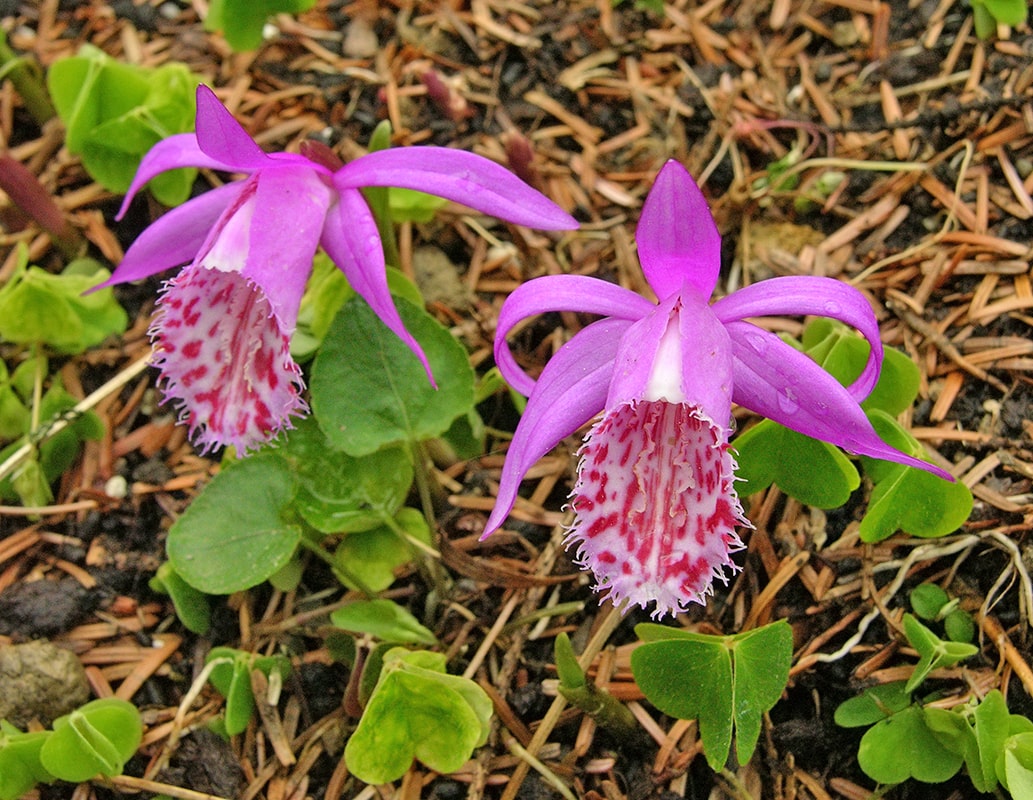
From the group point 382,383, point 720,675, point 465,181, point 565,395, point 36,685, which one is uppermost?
point 465,181

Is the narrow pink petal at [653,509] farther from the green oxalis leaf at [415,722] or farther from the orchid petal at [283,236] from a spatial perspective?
the orchid petal at [283,236]

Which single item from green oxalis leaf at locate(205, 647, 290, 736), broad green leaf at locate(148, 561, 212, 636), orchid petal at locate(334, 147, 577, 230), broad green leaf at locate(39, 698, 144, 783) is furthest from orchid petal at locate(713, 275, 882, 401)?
broad green leaf at locate(39, 698, 144, 783)

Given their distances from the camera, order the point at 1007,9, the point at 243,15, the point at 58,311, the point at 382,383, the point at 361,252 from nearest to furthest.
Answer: the point at 361,252 → the point at 382,383 → the point at 58,311 → the point at 1007,9 → the point at 243,15

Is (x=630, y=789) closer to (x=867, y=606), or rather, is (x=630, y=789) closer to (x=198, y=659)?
(x=867, y=606)

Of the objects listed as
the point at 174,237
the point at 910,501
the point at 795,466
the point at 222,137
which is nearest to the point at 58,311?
the point at 174,237

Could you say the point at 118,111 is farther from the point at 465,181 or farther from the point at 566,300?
the point at 566,300

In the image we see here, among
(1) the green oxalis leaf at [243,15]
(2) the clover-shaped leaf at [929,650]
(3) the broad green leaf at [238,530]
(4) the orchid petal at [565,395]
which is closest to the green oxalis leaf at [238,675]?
(3) the broad green leaf at [238,530]

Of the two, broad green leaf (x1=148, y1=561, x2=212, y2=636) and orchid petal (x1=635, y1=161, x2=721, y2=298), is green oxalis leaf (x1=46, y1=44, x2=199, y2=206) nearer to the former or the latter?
broad green leaf (x1=148, y1=561, x2=212, y2=636)
